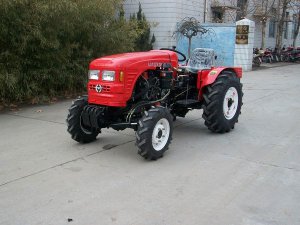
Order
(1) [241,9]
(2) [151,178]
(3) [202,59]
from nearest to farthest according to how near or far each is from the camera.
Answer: (2) [151,178], (3) [202,59], (1) [241,9]

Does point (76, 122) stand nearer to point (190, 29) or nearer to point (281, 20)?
point (190, 29)

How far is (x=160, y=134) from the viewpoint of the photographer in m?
5.36

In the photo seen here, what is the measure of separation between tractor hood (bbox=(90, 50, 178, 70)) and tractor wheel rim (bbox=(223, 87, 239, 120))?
1.34 metres

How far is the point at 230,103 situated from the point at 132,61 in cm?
231

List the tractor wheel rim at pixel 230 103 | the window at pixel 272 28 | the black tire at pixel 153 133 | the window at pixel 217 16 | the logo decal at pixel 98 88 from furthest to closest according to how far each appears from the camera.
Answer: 1. the window at pixel 272 28
2. the window at pixel 217 16
3. the tractor wheel rim at pixel 230 103
4. the logo decal at pixel 98 88
5. the black tire at pixel 153 133

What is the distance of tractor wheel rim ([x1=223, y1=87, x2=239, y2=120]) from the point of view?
22.1ft

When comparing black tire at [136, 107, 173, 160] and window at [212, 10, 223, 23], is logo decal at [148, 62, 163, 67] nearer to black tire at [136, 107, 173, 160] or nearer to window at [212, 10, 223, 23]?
black tire at [136, 107, 173, 160]

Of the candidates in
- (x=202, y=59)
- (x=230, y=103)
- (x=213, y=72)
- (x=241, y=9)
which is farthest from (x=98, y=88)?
(x=241, y=9)

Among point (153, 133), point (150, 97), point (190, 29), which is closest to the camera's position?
point (153, 133)

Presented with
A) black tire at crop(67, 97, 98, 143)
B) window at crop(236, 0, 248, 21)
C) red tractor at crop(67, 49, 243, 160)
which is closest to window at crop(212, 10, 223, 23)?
window at crop(236, 0, 248, 21)

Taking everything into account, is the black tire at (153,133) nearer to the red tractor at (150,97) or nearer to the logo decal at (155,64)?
the red tractor at (150,97)

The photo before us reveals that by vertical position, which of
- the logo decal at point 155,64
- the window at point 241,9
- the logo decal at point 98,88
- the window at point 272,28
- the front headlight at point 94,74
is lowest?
the logo decal at point 98,88

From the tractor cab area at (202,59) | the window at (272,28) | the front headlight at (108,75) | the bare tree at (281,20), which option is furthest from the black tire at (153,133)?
the window at (272,28)

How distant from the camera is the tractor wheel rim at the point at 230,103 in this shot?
674cm
